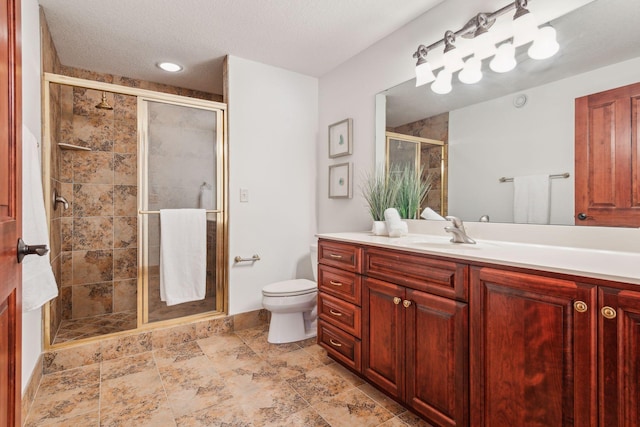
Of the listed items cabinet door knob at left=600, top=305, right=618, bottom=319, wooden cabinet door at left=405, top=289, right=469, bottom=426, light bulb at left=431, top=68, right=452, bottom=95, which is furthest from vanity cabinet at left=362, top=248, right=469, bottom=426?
light bulb at left=431, top=68, right=452, bottom=95

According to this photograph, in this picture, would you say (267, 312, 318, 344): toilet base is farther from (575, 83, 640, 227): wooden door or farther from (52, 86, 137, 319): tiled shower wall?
(575, 83, 640, 227): wooden door

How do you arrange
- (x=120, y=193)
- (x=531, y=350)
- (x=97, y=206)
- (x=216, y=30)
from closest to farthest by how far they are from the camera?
(x=531, y=350) → (x=216, y=30) → (x=97, y=206) → (x=120, y=193)

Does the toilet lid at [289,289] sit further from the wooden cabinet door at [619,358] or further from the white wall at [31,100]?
the wooden cabinet door at [619,358]

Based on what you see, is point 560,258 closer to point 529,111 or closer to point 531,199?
point 531,199

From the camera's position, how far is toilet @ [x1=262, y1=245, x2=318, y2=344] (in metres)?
2.37

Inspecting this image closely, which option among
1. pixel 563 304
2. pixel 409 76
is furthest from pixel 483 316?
pixel 409 76

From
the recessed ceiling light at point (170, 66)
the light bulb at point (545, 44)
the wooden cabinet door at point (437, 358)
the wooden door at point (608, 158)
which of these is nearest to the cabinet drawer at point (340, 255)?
the wooden cabinet door at point (437, 358)

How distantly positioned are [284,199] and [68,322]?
214 centimetres

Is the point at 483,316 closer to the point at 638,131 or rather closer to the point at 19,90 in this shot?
the point at 638,131

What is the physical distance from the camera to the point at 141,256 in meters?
2.34

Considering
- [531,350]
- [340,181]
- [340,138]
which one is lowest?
[531,350]

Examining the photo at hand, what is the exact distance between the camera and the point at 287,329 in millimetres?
2453

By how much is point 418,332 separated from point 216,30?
2.33 meters

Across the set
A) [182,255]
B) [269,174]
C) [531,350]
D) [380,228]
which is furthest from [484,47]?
[182,255]
